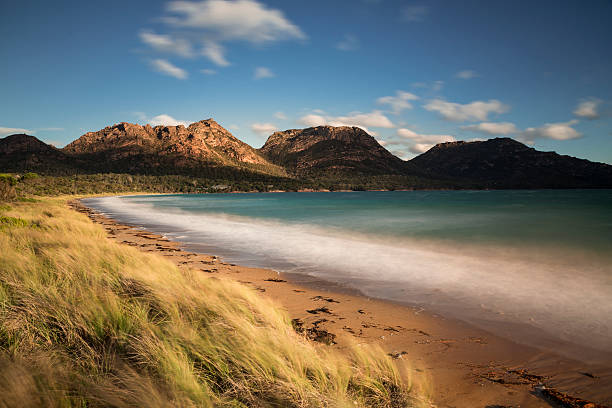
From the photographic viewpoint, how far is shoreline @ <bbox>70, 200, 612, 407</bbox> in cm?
381

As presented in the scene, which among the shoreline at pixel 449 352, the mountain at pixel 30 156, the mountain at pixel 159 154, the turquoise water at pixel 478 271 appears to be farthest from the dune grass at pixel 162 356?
the mountain at pixel 159 154

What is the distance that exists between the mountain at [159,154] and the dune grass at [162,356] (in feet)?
545

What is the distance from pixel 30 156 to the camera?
138m

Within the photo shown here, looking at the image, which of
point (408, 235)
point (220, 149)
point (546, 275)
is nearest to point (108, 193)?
point (220, 149)

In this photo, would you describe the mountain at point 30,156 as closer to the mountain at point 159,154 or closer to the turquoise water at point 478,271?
the mountain at point 159,154

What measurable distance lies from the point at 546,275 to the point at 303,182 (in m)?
165

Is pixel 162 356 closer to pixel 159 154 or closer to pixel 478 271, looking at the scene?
pixel 478 271

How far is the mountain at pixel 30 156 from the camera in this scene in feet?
425

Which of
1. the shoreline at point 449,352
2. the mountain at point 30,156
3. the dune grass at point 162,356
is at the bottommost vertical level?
the shoreline at point 449,352

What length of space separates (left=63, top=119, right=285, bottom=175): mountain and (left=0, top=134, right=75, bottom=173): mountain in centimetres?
1162

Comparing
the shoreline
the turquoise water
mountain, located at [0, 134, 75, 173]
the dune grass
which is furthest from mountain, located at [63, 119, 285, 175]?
the dune grass

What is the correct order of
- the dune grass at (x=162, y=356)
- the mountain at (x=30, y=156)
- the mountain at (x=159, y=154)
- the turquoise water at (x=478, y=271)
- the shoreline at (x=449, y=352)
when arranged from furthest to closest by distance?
the mountain at (x=159, y=154)
the mountain at (x=30, y=156)
the turquoise water at (x=478, y=271)
the shoreline at (x=449, y=352)
the dune grass at (x=162, y=356)

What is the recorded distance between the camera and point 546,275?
10547 millimetres

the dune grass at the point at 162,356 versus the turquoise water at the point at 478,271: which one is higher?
the dune grass at the point at 162,356
